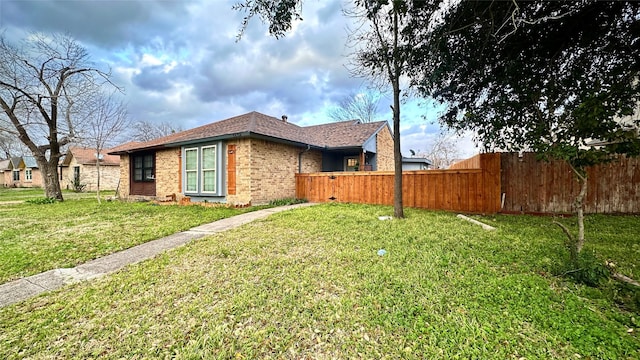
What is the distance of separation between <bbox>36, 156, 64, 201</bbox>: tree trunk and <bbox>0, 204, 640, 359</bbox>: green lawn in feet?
49.1

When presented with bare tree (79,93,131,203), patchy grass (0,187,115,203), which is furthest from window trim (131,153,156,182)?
patchy grass (0,187,115,203)

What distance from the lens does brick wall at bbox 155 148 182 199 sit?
11.0m

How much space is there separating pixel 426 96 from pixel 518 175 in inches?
139

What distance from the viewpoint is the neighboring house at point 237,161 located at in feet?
30.7

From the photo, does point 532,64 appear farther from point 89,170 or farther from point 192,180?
point 89,170

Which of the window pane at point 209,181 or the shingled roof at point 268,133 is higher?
the shingled roof at point 268,133

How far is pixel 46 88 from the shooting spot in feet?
41.7

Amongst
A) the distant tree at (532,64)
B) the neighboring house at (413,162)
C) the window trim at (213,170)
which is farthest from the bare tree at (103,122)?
the neighboring house at (413,162)

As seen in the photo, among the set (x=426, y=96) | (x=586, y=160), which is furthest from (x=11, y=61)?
(x=586, y=160)

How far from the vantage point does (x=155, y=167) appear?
12.3 m

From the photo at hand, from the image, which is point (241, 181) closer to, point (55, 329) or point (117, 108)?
point (55, 329)

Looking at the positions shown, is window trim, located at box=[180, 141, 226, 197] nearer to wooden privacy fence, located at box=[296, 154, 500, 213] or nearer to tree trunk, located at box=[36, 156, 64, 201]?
wooden privacy fence, located at box=[296, 154, 500, 213]

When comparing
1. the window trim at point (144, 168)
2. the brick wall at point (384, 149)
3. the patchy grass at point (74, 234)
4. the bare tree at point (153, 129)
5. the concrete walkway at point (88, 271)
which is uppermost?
the bare tree at point (153, 129)

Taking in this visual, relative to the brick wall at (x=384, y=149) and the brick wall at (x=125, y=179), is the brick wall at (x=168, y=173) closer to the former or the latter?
the brick wall at (x=125, y=179)
